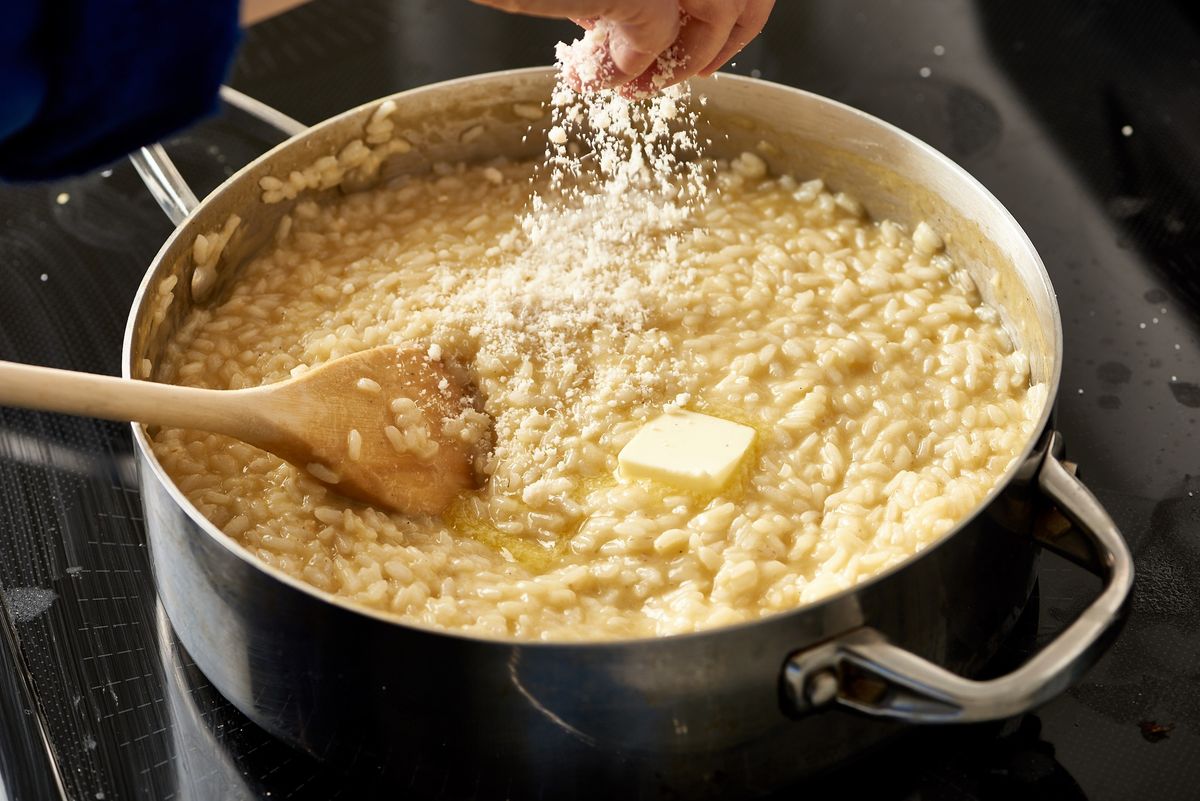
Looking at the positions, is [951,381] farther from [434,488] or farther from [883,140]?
[434,488]

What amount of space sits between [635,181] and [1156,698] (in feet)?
4.18

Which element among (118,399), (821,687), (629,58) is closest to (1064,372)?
(629,58)

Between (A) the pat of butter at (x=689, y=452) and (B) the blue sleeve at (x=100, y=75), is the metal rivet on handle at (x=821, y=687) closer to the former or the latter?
(A) the pat of butter at (x=689, y=452)

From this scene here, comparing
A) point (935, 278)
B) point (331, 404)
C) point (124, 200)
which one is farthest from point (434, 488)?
point (124, 200)

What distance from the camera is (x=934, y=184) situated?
225cm

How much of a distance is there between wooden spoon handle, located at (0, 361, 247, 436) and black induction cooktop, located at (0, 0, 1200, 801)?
39 centimetres

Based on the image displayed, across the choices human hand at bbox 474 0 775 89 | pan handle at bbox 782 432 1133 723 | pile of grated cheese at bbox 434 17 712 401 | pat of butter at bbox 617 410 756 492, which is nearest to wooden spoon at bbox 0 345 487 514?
pile of grated cheese at bbox 434 17 712 401

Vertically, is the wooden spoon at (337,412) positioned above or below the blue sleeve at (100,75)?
below

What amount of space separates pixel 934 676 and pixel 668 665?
10.6 inches

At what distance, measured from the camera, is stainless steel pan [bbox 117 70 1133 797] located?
4.51 feet

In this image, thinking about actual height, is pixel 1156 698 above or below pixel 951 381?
below

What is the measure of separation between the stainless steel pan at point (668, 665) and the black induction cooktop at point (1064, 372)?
10 centimetres

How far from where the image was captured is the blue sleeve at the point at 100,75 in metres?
1.31

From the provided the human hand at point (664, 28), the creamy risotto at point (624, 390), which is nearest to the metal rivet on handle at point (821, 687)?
the creamy risotto at point (624, 390)
